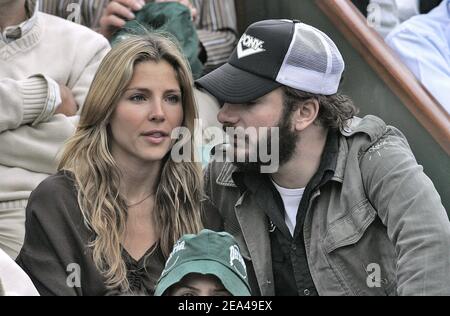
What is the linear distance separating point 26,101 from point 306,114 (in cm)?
103

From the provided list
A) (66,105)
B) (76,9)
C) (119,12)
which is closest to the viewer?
(66,105)

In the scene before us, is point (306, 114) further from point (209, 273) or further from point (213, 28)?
point (213, 28)

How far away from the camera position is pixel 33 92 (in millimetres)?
4047

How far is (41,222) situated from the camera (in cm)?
346

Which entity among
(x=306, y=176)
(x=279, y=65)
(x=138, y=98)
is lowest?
(x=306, y=176)

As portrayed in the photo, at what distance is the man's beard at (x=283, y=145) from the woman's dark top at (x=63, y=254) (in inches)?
17.1

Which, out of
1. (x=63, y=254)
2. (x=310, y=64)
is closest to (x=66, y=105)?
(x=63, y=254)

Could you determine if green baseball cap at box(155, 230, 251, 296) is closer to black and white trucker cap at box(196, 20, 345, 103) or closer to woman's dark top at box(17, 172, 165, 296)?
woman's dark top at box(17, 172, 165, 296)

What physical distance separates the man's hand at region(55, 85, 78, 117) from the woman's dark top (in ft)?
2.27

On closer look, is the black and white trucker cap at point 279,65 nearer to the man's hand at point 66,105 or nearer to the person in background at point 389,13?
the man's hand at point 66,105

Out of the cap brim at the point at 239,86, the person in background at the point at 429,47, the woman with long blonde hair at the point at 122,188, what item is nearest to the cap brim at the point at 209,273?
the woman with long blonde hair at the point at 122,188

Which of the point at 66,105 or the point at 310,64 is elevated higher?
the point at 310,64

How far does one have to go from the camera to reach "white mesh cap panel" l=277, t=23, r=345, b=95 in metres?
3.64

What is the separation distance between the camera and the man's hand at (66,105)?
4215mm
